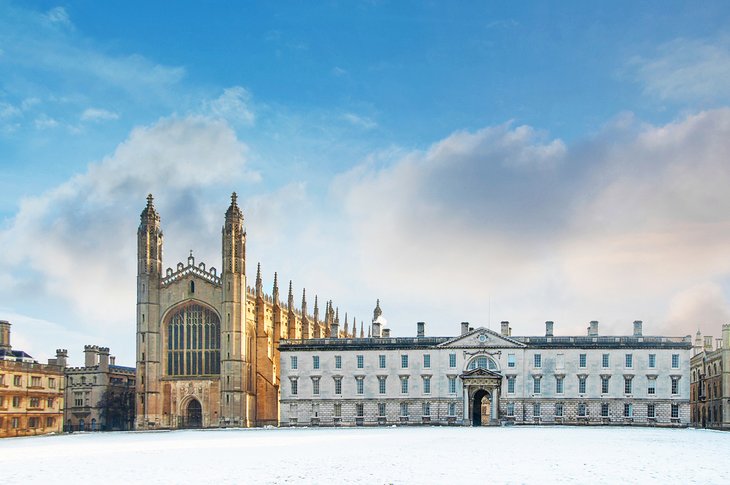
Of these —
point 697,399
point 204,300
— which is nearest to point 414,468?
point 204,300

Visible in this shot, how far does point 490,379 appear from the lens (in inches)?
3440

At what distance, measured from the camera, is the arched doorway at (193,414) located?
308 feet

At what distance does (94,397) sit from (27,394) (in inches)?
570

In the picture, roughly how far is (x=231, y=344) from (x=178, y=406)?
28.7 feet

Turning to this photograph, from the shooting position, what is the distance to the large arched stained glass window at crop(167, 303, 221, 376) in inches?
3698

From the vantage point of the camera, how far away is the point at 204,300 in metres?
94.1

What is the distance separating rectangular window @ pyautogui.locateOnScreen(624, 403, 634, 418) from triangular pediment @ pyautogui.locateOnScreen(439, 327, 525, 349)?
36.9ft

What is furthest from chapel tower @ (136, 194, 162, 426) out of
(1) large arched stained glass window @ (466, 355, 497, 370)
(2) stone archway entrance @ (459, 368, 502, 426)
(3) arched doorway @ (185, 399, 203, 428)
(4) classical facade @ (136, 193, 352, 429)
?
(1) large arched stained glass window @ (466, 355, 497, 370)

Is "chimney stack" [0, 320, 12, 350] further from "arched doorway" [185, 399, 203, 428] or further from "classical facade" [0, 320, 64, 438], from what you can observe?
"arched doorway" [185, 399, 203, 428]

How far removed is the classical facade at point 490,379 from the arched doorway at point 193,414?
31.4 ft

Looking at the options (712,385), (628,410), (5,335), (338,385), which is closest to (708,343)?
(712,385)

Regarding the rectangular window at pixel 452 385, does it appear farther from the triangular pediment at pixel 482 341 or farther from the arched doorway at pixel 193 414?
the arched doorway at pixel 193 414

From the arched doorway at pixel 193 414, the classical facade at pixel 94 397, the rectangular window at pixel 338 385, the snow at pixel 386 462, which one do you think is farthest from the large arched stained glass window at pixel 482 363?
the classical facade at pixel 94 397

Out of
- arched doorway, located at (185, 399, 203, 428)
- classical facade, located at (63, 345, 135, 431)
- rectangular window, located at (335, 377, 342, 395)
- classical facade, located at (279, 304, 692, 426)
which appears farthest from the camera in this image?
classical facade, located at (63, 345, 135, 431)
